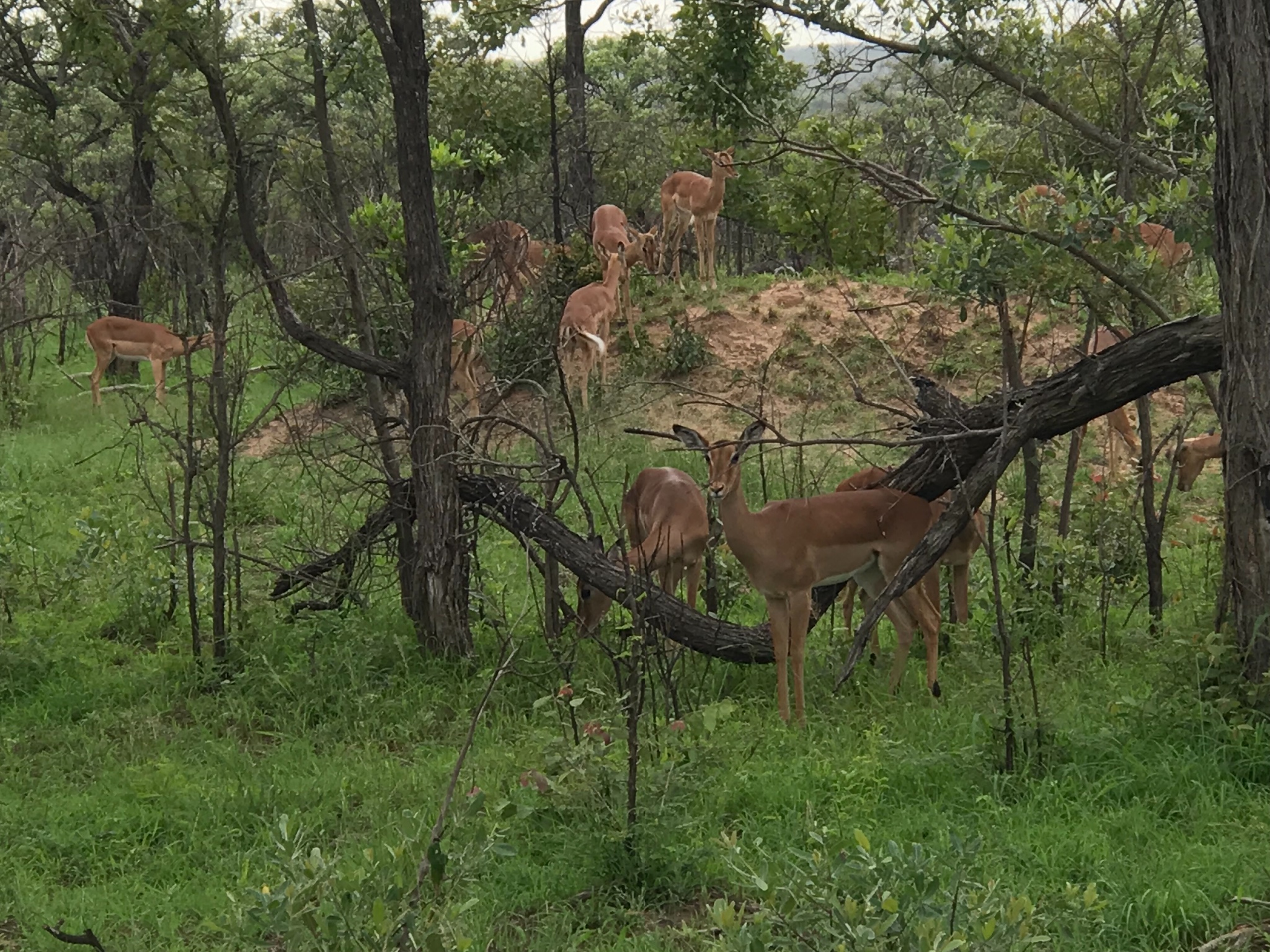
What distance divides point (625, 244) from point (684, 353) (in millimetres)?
1923

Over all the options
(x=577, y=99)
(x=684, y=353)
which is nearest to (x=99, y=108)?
(x=577, y=99)

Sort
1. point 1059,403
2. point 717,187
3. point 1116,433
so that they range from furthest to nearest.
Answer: point 717,187, point 1116,433, point 1059,403

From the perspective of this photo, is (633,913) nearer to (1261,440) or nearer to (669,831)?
(669,831)

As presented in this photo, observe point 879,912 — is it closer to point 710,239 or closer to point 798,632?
point 798,632

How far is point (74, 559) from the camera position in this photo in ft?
23.6

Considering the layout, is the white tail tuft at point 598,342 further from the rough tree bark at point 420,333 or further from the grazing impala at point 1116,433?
the rough tree bark at point 420,333

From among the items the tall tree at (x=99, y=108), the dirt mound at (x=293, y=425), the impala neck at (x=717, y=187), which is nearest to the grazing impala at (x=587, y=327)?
the dirt mound at (x=293, y=425)

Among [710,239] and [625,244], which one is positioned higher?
[710,239]

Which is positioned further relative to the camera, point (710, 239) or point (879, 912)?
point (710, 239)

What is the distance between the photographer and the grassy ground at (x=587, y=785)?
3.48 m

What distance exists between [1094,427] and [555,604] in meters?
6.01

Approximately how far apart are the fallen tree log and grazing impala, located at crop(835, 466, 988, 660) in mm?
150

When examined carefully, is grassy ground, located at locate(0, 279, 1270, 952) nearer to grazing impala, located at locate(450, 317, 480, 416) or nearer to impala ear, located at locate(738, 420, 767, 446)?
impala ear, located at locate(738, 420, 767, 446)

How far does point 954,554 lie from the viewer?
231 inches
